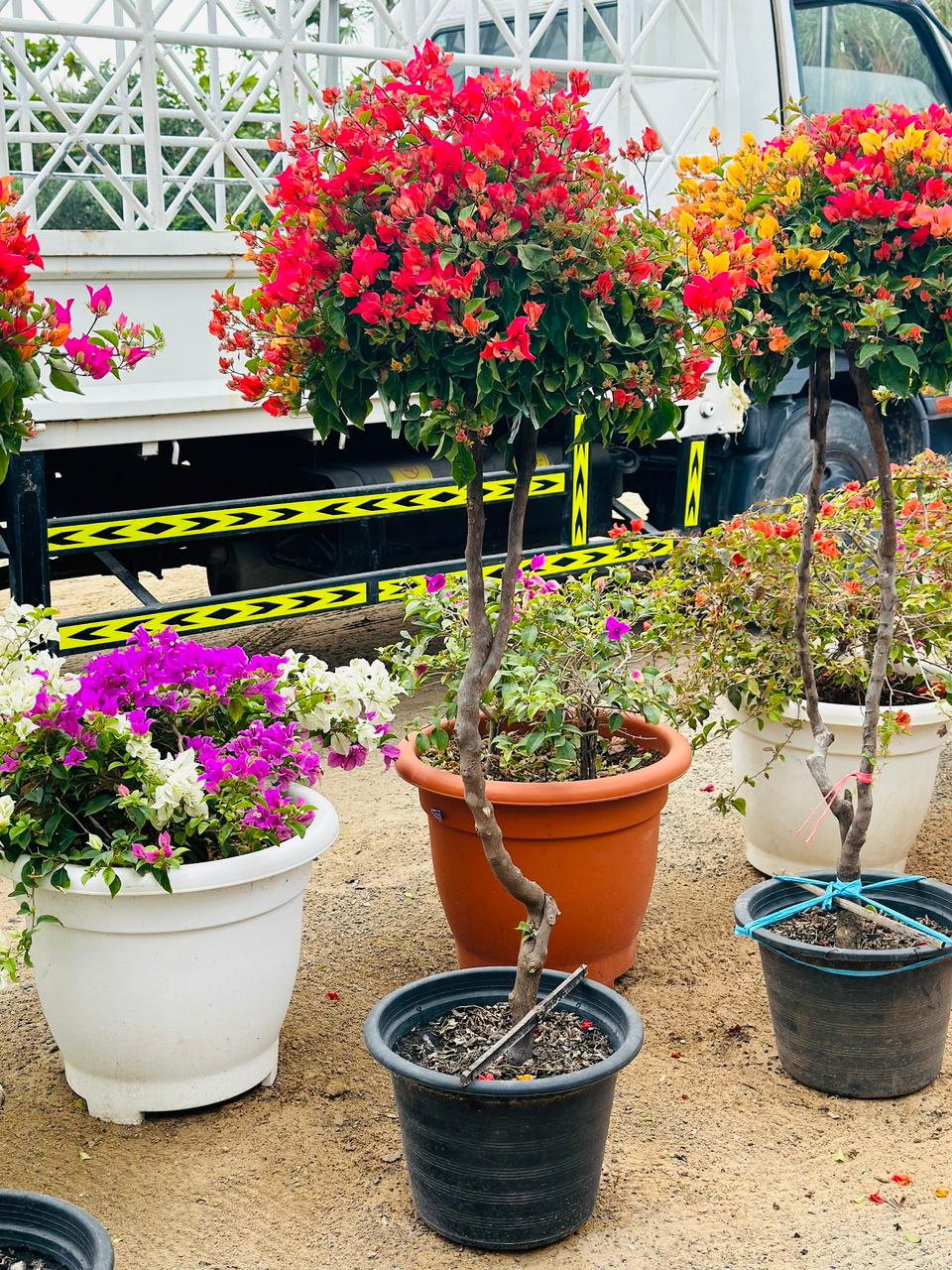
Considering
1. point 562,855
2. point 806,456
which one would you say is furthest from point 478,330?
point 806,456

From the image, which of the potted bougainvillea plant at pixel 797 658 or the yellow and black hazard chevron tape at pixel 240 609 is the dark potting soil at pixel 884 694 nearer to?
the potted bougainvillea plant at pixel 797 658

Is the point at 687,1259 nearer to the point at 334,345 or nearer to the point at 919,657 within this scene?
the point at 334,345

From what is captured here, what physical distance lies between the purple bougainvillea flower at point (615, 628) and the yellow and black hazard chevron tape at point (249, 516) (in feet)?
4.58

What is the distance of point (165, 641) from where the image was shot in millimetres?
2795

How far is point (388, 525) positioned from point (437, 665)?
6.52 feet

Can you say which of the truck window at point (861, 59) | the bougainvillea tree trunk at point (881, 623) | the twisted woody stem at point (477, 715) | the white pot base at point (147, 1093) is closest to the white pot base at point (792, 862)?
the bougainvillea tree trunk at point (881, 623)

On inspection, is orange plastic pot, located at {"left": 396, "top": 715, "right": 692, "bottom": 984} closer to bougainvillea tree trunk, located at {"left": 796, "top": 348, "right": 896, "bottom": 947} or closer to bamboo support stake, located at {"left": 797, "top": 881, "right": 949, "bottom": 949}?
bougainvillea tree trunk, located at {"left": 796, "top": 348, "right": 896, "bottom": 947}

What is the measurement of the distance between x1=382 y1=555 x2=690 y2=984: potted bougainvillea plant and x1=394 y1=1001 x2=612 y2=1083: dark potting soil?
0.48 m

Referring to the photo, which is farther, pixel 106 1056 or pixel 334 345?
pixel 106 1056

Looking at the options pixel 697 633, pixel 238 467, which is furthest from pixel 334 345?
pixel 238 467

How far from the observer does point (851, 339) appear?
8.73 feet

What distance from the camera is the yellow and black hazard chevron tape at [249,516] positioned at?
4230 millimetres

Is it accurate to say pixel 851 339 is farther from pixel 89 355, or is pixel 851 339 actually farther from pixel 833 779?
A: pixel 89 355

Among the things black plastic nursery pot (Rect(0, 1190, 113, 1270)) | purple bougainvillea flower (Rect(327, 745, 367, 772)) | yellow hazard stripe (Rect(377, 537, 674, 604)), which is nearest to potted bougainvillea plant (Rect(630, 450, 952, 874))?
purple bougainvillea flower (Rect(327, 745, 367, 772))
